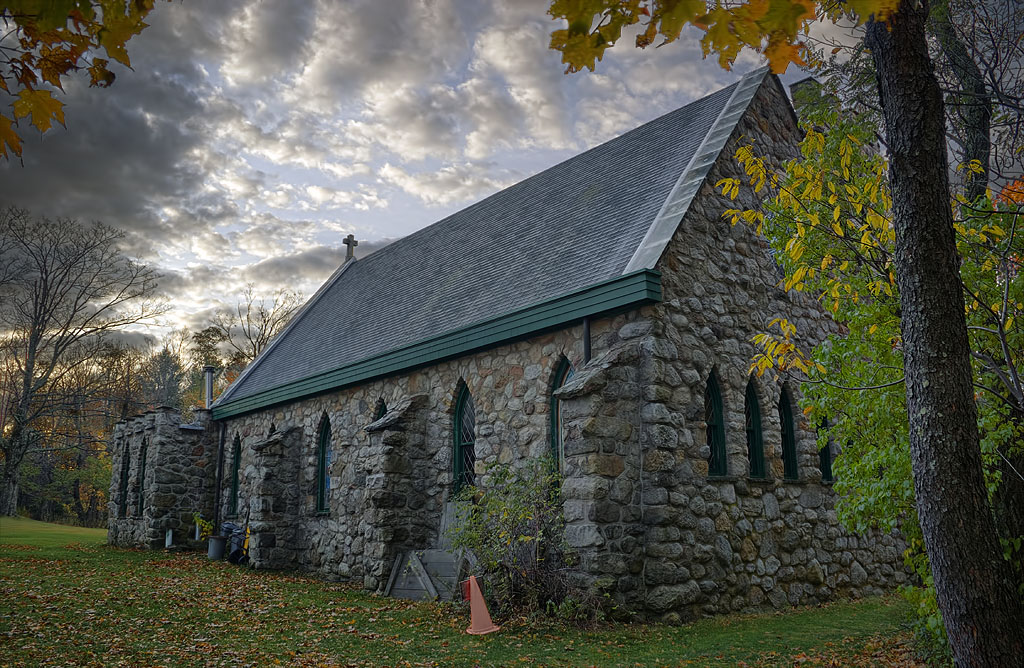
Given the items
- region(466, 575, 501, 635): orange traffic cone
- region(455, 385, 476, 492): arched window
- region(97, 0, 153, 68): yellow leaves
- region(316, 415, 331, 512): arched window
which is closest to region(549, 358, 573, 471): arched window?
region(455, 385, 476, 492): arched window

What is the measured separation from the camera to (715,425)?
11.7 m

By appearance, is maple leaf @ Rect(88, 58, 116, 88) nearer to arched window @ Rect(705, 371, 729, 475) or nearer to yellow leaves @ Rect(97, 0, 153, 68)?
yellow leaves @ Rect(97, 0, 153, 68)

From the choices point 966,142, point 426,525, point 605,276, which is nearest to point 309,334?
point 426,525

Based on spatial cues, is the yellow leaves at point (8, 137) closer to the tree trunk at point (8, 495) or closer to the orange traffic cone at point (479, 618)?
the orange traffic cone at point (479, 618)

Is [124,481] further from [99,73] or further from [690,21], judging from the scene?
[690,21]

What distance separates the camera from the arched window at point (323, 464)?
1697 cm

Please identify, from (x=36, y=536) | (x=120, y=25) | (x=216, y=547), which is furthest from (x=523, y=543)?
(x=36, y=536)

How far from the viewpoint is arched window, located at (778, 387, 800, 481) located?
41.9ft

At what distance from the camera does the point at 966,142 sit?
934 centimetres

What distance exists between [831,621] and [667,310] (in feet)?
15.2

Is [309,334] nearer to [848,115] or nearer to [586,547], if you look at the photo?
[586,547]

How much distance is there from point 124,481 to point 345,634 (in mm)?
18102

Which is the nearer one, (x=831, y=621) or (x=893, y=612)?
(x=831, y=621)

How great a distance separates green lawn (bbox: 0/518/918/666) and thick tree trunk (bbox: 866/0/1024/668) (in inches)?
120
